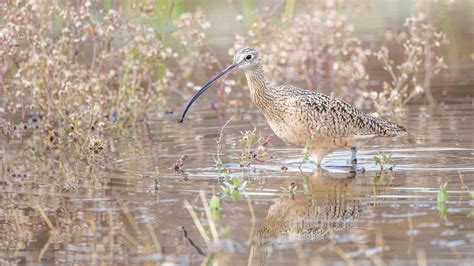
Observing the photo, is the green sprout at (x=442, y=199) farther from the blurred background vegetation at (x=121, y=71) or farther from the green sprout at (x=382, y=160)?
the blurred background vegetation at (x=121, y=71)

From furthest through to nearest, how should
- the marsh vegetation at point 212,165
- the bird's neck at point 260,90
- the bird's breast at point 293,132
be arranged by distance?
the bird's neck at point 260,90, the bird's breast at point 293,132, the marsh vegetation at point 212,165

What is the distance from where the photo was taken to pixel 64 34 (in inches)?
508

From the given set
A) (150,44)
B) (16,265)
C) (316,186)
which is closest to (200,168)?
(316,186)

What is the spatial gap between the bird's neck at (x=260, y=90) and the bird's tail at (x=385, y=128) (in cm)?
104

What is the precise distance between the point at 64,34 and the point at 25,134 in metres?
1.24

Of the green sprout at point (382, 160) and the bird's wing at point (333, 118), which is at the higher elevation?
the bird's wing at point (333, 118)

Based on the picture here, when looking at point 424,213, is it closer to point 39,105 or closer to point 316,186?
point 316,186

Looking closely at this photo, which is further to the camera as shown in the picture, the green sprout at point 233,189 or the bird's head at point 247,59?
the bird's head at point 247,59

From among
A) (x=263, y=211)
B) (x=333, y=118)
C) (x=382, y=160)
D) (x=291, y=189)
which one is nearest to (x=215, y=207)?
(x=263, y=211)

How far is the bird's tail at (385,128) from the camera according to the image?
10.9 meters

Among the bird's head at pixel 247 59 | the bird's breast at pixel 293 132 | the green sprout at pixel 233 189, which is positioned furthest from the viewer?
the bird's head at pixel 247 59

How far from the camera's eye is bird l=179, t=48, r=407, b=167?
1042 cm

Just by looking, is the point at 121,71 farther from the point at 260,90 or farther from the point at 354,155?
the point at 354,155

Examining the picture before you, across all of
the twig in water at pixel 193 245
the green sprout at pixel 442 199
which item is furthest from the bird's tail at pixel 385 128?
the twig in water at pixel 193 245
